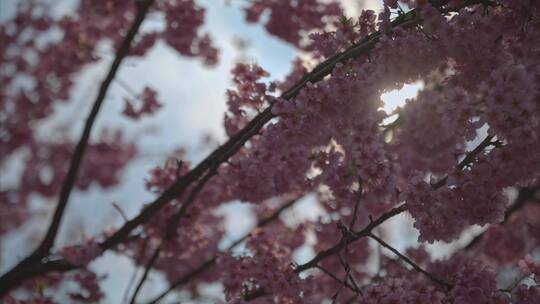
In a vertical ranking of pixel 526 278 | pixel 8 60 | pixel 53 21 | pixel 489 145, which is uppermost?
pixel 8 60

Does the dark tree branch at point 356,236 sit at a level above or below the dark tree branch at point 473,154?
above

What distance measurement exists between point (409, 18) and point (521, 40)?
815 mm

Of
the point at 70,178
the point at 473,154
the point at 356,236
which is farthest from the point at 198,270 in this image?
the point at 473,154

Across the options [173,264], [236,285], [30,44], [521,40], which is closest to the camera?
[521,40]

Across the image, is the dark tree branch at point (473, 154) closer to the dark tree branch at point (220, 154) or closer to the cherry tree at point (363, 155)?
the cherry tree at point (363, 155)

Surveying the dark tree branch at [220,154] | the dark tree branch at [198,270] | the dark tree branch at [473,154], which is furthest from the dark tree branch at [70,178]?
the dark tree branch at [473,154]

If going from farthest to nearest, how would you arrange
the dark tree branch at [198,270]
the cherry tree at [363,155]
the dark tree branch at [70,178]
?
the dark tree branch at [70,178]
the dark tree branch at [198,270]
the cherry tree at [363,155]

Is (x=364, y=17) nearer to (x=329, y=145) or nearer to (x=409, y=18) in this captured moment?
(x=409, y=18)

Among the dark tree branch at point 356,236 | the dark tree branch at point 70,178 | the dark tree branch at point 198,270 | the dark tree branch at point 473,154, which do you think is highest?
the dark tree branch at point 70,178

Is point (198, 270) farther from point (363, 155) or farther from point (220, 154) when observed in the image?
point (363, 155)

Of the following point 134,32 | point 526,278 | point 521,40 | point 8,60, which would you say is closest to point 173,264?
point 134,32

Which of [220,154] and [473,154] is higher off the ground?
[220,154]

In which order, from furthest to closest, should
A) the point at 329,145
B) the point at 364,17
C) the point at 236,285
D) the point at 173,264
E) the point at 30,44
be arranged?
1. the point at 30,44
2. the point at 173,264
3. the point at 329,145
4. the point at 236,285
5. the point at 364,17

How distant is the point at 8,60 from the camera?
12.7 metres
